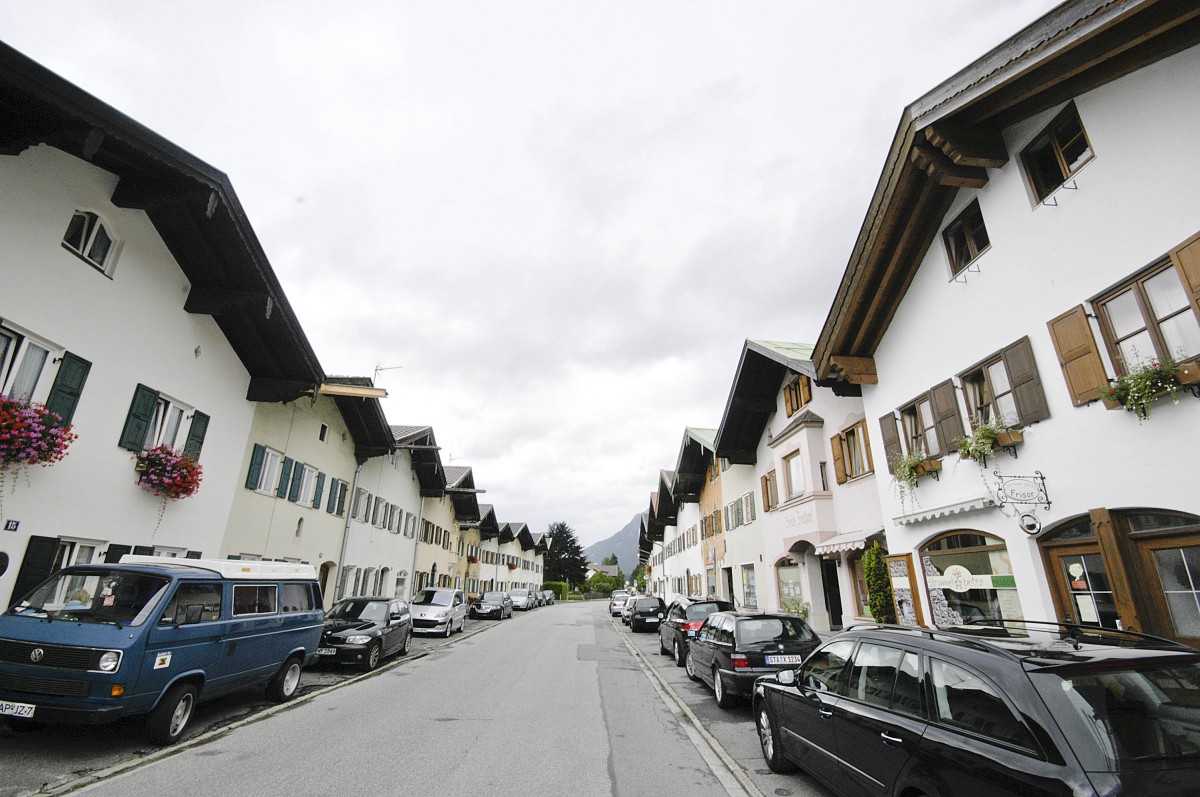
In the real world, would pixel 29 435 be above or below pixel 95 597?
above

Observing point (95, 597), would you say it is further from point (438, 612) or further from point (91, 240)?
point (438, 612)

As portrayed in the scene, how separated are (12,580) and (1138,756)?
1303 centimetres

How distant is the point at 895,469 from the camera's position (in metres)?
12.2

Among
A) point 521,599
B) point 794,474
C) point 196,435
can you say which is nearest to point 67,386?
point 196,435

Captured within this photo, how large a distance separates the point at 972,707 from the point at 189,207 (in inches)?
574

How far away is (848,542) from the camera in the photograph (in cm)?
1439

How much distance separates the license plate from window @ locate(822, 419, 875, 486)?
15.3m

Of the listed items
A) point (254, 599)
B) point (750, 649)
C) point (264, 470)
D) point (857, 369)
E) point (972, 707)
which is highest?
point (857, 369)

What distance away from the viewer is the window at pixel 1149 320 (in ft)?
22.1

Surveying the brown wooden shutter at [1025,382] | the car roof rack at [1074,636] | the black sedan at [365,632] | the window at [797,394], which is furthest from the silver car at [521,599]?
the car roof rack at [1074,636]

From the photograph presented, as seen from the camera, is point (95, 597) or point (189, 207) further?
point (189, 207)

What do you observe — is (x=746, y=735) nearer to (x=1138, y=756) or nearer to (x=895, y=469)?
A: (x=1138, y=756)

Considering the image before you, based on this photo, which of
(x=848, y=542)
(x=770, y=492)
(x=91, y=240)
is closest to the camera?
(x=91, y=240)

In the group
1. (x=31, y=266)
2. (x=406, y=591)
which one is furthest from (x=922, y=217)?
(x=406, y=591)
